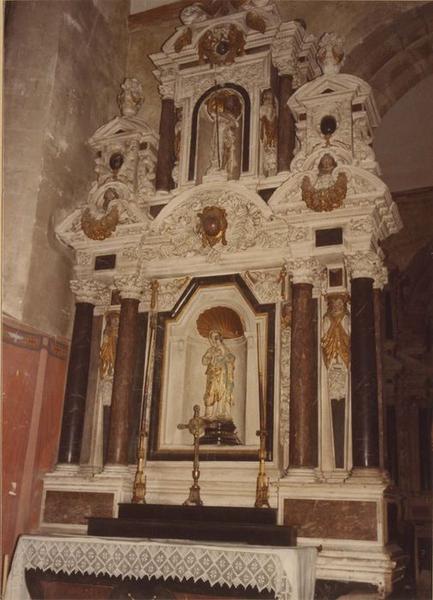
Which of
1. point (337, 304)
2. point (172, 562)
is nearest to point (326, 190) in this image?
point (337, 304)

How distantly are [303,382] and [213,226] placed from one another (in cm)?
211

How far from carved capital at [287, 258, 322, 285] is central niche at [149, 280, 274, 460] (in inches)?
22.1

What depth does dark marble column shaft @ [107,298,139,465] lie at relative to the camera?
7594 mm

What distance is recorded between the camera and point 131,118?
356 inches

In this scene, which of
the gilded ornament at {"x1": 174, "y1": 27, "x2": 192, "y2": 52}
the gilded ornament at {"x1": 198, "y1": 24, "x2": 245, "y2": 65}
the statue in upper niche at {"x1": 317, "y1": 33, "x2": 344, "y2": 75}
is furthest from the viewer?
the gilded ornament at {"x1": 174, "y1": 27, "x2": 192, "y2": 52}

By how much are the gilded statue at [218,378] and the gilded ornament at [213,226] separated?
1.09m

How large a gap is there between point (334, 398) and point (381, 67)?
16.2 feet

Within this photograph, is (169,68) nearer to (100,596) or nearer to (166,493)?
(166,493)

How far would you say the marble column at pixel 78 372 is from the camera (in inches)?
309

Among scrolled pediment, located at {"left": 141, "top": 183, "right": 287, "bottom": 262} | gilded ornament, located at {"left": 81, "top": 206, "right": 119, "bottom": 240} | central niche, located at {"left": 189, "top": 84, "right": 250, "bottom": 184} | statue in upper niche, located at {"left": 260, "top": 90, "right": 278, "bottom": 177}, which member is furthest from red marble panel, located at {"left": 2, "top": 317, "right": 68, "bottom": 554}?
statue in upper niche, located at {"left": 260, "top": 90, "right": 278, "bottom": 177}

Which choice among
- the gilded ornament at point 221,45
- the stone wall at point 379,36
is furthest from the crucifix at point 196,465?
the stone wall at point 379,36

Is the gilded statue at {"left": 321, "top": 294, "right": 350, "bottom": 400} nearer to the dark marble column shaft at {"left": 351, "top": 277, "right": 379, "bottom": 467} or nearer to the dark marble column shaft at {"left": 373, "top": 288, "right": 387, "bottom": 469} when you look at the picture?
the dark marble column shaft at {"left": 351, "top": 277, "right": 379, "bottom": 467}

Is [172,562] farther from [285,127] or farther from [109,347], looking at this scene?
[285,127]

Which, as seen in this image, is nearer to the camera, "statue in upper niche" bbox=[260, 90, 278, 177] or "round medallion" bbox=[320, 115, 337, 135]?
"round medallion" bbox=[320, 115, 337, 135]
